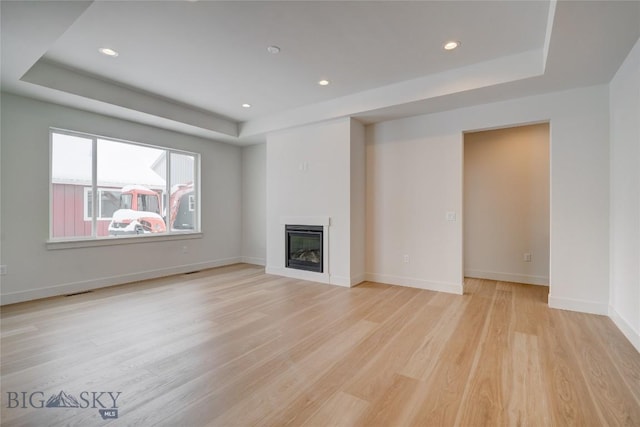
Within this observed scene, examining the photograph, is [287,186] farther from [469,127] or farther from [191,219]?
[469,127]

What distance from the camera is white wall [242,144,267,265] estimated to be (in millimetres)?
6281

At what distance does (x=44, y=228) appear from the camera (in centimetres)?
385

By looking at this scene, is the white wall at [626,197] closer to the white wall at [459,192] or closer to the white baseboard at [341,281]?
the white wall at [459,192]

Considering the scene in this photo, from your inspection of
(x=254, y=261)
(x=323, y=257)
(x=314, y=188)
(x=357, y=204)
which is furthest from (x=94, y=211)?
(x=357, y=204)

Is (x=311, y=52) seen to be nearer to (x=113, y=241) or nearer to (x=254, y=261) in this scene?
(x=113, y=241)

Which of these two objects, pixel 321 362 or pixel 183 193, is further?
pixel 183 193

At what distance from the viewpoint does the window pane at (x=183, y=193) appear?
18.1 feet

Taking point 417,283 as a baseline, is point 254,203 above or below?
above

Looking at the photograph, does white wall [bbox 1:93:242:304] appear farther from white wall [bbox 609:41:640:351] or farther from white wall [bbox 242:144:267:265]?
white wall [bbox 609:41:640:351]

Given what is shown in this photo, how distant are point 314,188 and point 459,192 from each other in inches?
86.6

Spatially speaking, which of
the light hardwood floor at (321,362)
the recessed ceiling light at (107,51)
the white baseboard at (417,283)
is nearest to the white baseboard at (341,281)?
the white baseboard at (417,283)

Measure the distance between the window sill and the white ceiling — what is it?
6.25 feet

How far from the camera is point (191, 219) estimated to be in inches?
228

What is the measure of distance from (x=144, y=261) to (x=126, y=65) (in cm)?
308
